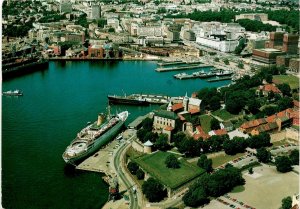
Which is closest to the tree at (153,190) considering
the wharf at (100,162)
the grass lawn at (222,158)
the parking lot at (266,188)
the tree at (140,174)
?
the tree at (140,174)

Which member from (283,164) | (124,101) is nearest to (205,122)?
(283,164)

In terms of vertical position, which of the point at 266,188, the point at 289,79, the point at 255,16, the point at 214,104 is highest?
the point at 255,16

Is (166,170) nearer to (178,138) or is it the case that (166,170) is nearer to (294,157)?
(178,138)

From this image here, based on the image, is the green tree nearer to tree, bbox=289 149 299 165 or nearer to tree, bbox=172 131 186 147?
tree, bbox=289 149 299 165

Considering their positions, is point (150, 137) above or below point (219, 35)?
below

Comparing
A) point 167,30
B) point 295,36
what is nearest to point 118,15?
point 167,30

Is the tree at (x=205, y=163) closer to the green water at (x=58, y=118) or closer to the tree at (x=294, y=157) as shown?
the tree at (x=294, y=157)

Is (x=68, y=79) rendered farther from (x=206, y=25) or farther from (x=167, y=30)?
(x=206, y=25)
